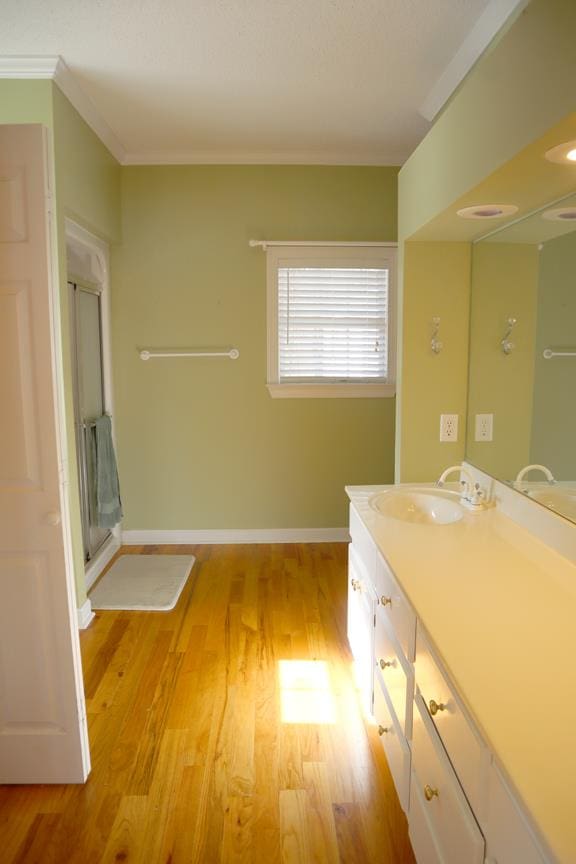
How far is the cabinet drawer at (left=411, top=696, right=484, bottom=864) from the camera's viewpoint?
1067 millimetres

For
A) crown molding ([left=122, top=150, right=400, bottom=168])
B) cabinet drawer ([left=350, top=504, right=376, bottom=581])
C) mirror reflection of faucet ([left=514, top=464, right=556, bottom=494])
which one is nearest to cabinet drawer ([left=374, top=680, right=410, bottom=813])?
cabinet drawer ([left=350, top=504, right=376, bottom=581])

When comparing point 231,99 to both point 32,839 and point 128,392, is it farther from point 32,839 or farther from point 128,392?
point 32,839

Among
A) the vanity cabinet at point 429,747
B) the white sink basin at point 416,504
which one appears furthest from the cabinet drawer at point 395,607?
the white sink basin at point 416,504

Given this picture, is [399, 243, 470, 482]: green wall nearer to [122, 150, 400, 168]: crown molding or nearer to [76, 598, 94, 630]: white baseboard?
[122, 150, 400, 168]: crown molding

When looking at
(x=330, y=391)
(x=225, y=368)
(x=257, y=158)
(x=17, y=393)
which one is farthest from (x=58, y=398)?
(x=257, y=158)

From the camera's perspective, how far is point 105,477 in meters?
3.62

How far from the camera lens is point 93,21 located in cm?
221

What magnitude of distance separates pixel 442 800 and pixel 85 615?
88.3 inches

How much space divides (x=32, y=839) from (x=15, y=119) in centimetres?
286

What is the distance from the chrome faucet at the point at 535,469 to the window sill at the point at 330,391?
2012 mm

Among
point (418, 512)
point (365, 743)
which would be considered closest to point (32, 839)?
point (365, 743)

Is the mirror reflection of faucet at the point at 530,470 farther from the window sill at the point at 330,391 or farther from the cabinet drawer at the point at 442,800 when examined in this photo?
the window sill at the point at 330,391

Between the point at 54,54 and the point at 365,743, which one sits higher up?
the point at 54,54

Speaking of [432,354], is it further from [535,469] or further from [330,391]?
[330,391]
